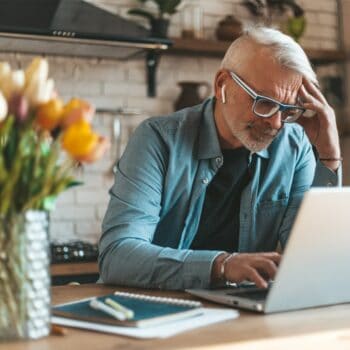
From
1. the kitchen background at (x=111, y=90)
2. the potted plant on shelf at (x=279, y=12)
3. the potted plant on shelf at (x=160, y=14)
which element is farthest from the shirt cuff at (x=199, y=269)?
the potted plant on shelf at (x=279, y=12)

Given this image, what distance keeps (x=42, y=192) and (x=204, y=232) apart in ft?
3.44

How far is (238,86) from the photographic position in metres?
2.04

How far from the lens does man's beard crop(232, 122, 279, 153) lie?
203 cm

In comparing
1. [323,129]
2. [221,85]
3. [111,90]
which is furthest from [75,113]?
[111,90]

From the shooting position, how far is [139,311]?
4.13 feet

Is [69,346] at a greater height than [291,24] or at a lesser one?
lesser

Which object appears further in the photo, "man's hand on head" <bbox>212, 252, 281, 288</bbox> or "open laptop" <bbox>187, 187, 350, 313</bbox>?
"man's hand on head" <bbox>212, 252, 281, 288</bbox>

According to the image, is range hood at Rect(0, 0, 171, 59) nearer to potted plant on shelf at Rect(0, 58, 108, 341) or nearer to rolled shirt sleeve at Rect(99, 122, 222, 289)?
rolled shirt sleeve at Rect(99, 122, 222, 289)

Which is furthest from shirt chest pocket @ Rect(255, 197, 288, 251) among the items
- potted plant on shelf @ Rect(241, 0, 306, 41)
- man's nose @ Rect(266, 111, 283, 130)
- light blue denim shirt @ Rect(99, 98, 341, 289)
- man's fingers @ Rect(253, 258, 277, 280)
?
potted plant on shelf @ Rect(241, 0, 306, 41)

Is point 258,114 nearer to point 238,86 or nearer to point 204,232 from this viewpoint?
point 238,86

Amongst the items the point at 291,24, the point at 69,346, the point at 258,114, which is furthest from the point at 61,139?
the point at 291,24

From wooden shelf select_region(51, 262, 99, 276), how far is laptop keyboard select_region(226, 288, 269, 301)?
1667 mm

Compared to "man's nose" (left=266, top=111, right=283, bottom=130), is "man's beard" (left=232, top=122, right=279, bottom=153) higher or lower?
lower

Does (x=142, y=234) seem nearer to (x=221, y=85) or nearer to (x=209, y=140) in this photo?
(x=209, y=140)
